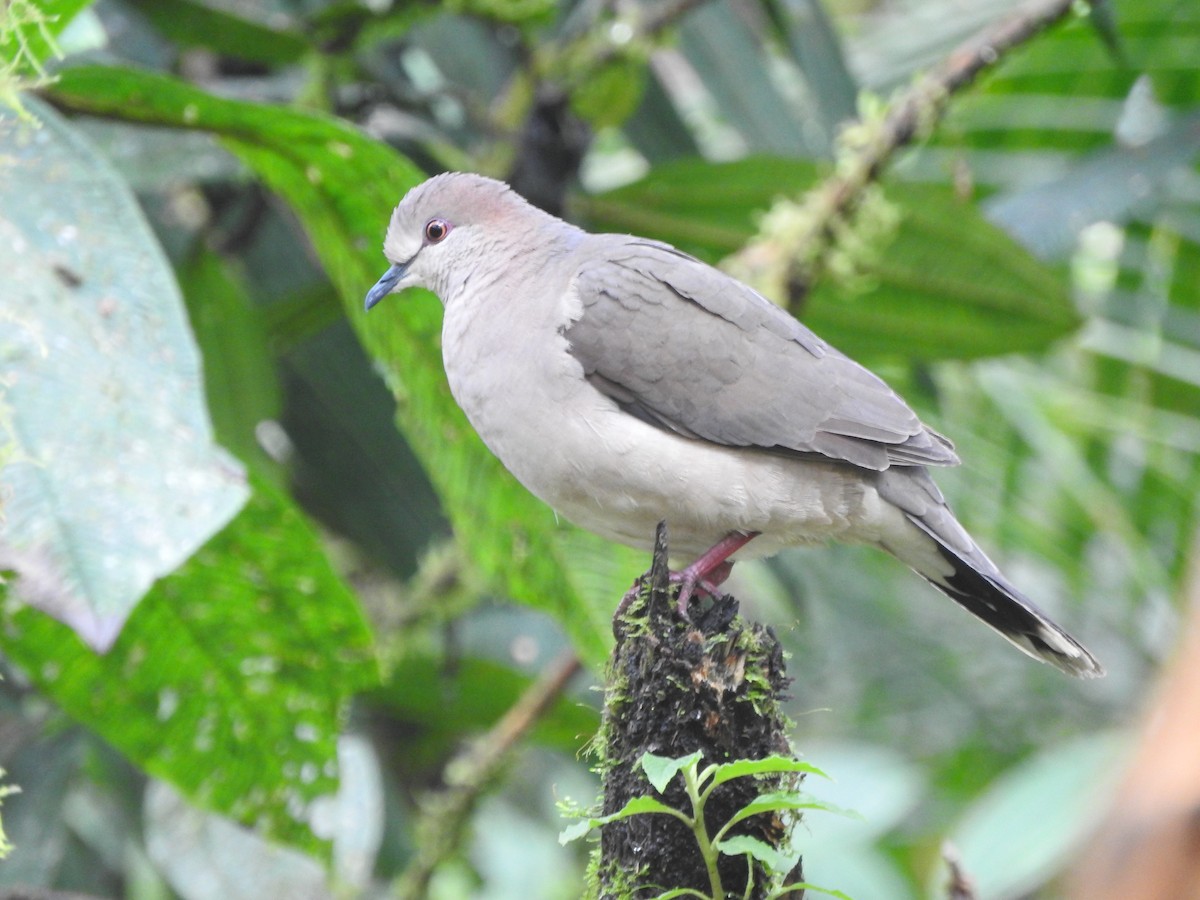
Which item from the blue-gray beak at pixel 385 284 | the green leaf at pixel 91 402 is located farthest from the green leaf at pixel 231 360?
the green leaf at pixel 91 402

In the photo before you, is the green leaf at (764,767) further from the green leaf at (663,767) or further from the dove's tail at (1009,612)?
the dove's tail at (1009,612)

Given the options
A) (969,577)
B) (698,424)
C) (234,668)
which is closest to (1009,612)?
(969,577)

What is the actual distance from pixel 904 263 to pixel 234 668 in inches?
102

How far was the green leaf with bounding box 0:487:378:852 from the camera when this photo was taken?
133 inches

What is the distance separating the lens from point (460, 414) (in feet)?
12.3

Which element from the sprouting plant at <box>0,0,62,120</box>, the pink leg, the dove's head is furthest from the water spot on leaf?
the sprouting plant at <box>0,0,62,120</box>

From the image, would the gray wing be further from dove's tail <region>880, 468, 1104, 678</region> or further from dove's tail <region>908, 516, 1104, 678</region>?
dove's tail <region>908, 516, 1104, 678</region>

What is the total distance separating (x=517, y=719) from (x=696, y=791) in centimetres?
270

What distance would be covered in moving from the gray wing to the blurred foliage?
0.67 metres

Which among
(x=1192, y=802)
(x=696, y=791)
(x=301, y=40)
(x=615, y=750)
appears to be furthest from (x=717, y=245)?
(x=1192, y=802)

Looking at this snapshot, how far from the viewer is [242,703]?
3.49 metres

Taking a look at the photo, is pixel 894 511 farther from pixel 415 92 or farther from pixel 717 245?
pixel 415 92

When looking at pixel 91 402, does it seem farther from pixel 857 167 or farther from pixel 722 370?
pixel 857 167

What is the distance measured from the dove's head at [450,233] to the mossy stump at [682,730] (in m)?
1.51
